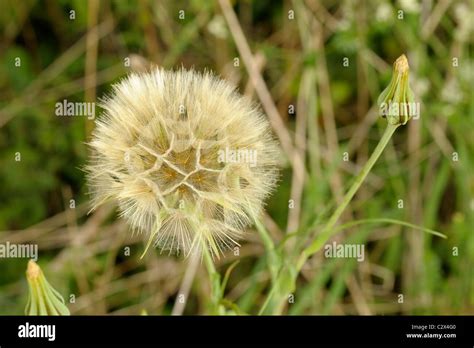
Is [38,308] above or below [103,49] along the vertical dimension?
below

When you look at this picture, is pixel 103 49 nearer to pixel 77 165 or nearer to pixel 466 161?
pixel 77 165

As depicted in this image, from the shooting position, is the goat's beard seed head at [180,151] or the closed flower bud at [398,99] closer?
the closed flower bud at [398,99]

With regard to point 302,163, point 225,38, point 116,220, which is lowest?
point 116,220

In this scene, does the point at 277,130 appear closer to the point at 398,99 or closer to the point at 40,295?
the point at 398,99

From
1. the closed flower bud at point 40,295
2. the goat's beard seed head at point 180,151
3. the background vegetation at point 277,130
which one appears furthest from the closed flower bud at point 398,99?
the background vegetation at point 277,130

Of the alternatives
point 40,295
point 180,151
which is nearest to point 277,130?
point 180,151

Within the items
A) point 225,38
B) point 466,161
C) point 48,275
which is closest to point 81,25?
point 225,38

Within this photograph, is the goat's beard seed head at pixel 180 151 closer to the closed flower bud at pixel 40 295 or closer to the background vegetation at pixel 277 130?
the closed flower bud at pixel 40 295
